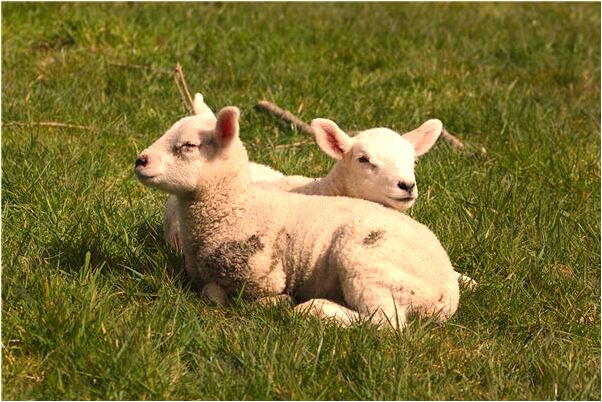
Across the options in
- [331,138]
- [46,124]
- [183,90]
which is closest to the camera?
[331,138]

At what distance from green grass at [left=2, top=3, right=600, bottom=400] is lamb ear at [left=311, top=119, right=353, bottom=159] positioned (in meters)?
0.76

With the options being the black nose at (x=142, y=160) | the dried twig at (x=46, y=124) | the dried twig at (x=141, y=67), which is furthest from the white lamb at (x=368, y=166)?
the dried twig at (x=141, y=67)

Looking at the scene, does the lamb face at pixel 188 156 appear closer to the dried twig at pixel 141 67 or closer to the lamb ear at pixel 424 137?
the lamb ear at pixel 424 137

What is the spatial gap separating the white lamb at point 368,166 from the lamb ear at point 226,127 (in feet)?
0.73

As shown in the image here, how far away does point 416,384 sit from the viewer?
4.17m

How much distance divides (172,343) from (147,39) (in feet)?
16.4

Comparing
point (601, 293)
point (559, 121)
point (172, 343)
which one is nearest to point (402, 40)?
point (559, 121)

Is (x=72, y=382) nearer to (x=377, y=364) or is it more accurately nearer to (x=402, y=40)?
(x=377, y=364)

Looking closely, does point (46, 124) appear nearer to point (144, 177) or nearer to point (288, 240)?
point (144, 177)

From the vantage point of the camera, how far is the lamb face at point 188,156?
477cm

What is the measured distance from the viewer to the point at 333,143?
214 inches

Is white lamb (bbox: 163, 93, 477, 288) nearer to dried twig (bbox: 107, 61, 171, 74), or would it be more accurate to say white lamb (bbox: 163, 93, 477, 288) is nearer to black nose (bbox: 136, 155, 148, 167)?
black nose (bbox: 136, 155, 148, 167)

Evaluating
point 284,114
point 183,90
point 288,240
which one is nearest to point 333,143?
point 288,240

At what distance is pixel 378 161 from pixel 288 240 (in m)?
0.59
